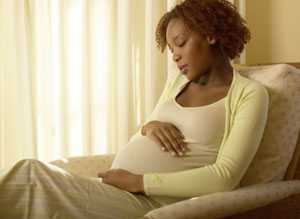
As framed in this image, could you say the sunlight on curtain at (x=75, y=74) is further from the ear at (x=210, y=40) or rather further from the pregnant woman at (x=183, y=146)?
the ear at (x=210, y=40)

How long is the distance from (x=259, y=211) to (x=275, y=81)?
1.47 feet

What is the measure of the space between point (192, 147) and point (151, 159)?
13cm

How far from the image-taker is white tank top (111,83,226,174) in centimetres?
150

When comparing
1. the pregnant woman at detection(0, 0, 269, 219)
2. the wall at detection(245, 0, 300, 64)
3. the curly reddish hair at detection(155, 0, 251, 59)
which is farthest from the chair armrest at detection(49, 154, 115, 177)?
the wall at detection(245, 0, 300, 64)

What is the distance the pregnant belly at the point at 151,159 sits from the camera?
1.49 metres

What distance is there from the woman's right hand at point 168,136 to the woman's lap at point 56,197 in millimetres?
236

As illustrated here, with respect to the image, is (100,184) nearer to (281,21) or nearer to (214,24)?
(214,24)

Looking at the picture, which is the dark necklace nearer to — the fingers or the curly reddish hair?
the curly reddish hair

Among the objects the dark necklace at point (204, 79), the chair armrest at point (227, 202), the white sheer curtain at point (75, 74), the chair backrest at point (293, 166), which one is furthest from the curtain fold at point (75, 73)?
the chair armrest at point (227, 202)

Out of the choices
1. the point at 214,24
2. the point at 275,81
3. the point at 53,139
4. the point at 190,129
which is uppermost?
the point at 214,24

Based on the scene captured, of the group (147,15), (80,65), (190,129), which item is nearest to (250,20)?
(147,15)

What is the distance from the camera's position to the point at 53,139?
2.37 metres

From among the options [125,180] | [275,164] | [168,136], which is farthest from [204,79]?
[125,180]

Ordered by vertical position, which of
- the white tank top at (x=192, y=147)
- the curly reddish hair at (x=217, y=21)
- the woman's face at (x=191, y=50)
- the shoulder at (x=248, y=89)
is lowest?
the white tank top at (x=192, y=147)
